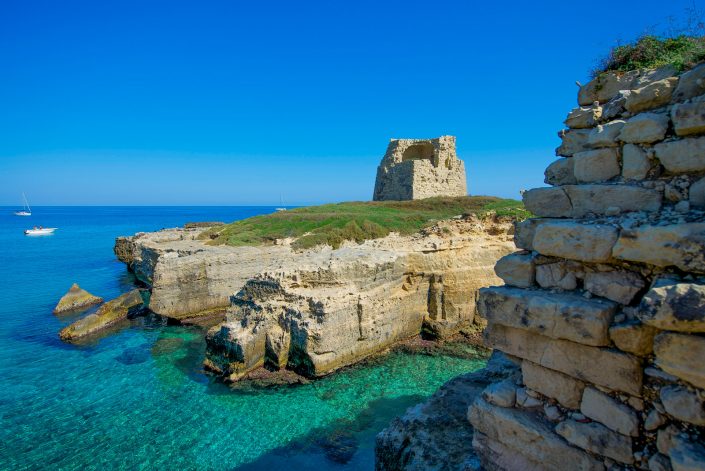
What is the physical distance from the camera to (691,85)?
248 centimetres

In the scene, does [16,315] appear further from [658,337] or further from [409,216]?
[658,337]

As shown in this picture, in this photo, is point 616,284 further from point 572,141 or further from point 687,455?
point 572,141

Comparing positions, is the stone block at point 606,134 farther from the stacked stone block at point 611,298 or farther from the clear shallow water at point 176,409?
the clear shallow water at point 176,409

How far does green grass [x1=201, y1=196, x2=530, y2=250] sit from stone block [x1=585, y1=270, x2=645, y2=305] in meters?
13.2

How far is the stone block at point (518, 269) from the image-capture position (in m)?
2.98

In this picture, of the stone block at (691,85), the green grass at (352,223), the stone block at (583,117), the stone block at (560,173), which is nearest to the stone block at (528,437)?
the stone block at (560,173)

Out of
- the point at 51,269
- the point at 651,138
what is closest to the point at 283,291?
the point at 651,138

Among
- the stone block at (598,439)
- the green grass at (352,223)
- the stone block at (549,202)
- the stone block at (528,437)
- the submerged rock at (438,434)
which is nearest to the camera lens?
the stone block at (598,439)

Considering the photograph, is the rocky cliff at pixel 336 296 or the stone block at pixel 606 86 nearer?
the stone block at pixel 606 86

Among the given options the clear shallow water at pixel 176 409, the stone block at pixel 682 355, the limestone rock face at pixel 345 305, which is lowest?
the clear shallow water at pixel 176 409

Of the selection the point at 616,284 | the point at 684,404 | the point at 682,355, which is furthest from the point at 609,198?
the point at 684,404

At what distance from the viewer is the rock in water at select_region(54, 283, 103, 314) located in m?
17.4

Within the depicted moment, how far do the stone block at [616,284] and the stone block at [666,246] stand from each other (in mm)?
142

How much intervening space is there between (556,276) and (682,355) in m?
0.88
